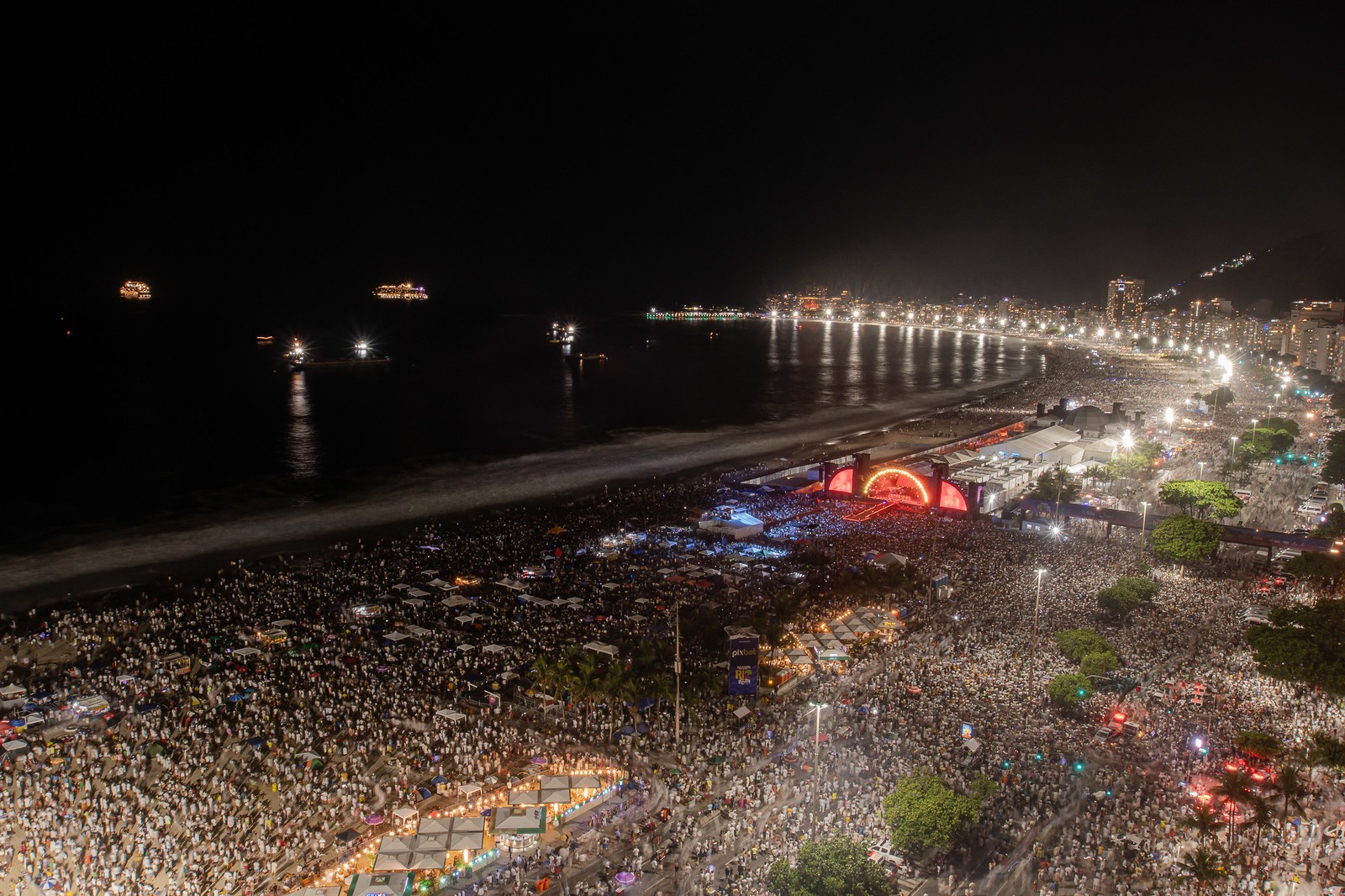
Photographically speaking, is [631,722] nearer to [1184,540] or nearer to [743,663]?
[743,663]

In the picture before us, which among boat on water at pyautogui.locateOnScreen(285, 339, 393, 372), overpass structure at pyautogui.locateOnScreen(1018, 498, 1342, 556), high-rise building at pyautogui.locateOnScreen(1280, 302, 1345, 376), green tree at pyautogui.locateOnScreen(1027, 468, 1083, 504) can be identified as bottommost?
overpass structure at pyautogui.locateOnScreen(1018, 498, 1342, 556)

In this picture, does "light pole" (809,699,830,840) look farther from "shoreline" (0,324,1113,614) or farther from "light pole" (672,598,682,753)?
"shoreline" (0,324,1113,614)

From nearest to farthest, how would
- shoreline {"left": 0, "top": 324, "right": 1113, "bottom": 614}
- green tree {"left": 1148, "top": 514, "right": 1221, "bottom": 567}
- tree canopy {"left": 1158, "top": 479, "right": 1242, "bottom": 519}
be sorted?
green tree {"left": 1148, "top": 514, "right": 1221, "bottom": 567} < shoreline {"left": 0, "top": 324, "right": 1113, "bottom": 614} < tree canopy {"left": 1158, "top": 479, "right": 1242, "bottom": 519}

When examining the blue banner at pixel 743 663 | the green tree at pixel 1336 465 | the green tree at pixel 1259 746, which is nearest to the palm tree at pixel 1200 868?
the green tree at pixel 1259 746

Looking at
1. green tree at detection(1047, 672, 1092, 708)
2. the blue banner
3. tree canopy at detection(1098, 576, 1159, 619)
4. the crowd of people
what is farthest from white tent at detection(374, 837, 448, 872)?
tree canopy at detection(1098, 576, 1159, 619)

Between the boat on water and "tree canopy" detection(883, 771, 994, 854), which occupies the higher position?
the boat on water

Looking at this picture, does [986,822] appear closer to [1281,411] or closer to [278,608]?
[278,608]
